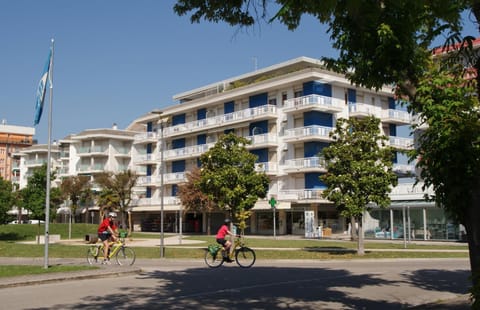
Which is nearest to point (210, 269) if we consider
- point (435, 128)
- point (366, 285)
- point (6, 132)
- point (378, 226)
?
point (366, 285)

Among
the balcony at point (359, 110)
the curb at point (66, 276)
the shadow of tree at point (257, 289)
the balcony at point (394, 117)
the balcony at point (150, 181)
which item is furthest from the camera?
Result: the balcony at point (150, 181)

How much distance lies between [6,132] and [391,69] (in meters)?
132

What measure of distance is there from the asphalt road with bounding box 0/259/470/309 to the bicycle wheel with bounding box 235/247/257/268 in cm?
130

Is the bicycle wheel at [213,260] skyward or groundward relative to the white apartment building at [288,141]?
groundward

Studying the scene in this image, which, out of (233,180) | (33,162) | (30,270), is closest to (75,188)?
(33,162)

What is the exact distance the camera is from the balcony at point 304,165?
4784 cm

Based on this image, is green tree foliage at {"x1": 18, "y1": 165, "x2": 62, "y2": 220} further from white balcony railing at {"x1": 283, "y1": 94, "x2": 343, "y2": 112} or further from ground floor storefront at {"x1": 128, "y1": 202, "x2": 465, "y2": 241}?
white balcony railing at {"x1": 283, "y1": 94, "x2": 343, "y2": 112}

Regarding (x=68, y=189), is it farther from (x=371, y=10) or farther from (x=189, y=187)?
(x=371, y=10)

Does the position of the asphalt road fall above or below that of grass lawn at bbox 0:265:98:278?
below

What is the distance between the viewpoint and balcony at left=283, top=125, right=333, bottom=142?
4800 cm

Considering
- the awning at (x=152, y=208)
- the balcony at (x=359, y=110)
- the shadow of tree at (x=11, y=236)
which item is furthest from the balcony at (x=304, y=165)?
the shadow of tree at (x=11, y=236)

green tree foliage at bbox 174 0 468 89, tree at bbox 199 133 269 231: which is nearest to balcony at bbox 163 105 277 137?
tree at bbox 199 133 269 231

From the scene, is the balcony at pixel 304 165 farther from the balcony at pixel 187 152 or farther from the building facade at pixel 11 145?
the building facade at pixel 11 145

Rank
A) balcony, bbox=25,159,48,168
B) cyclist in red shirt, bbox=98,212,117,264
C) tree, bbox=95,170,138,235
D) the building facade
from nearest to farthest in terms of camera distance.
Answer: cyclist in red shirt, bbox=98,212,117,264 < tree, bbox=95,170,138,235 < balcony, bbox=25,159,48,168 < the building facade
